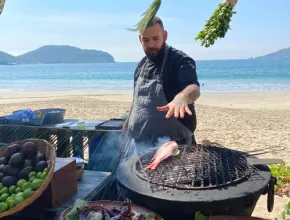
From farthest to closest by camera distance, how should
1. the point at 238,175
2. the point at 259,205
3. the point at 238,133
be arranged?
1. the point at 238,133
2. the point at 259,205
3. the point at 238,175

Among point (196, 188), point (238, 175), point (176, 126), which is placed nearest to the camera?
point (196, 188)

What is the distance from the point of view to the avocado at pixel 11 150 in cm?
280

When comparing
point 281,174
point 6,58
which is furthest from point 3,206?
point 6,58

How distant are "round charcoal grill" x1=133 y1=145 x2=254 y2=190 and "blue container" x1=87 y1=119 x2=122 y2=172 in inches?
64.9

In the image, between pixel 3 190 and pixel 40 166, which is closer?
pixel 3 190

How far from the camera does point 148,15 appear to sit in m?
2.87

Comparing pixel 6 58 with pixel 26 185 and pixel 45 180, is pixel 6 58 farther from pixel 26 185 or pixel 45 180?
pixel 45 180

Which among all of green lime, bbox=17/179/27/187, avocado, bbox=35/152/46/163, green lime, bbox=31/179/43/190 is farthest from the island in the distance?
green lime, bbox=31/179/43/190

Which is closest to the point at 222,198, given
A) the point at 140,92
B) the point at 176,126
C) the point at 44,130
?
the point at 176,126

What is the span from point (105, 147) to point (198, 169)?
255cm

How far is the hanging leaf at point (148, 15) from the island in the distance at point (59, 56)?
157089mm

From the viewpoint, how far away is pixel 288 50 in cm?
16588

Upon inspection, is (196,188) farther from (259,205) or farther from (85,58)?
(85,58)

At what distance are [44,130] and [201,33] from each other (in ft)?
9.55
